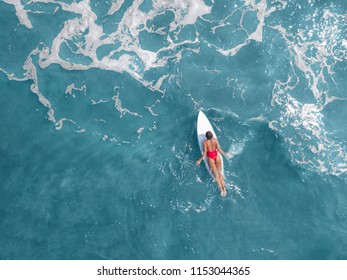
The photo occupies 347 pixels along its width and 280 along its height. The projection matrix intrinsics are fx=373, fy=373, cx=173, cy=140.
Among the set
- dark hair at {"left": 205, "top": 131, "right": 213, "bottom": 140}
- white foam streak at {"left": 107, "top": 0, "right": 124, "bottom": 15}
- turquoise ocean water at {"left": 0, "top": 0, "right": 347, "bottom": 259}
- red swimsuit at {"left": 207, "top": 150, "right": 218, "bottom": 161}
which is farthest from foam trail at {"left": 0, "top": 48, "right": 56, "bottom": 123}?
red swimsuit at {"left": 207, "top": 150, "right": 218, "bottom": 161}

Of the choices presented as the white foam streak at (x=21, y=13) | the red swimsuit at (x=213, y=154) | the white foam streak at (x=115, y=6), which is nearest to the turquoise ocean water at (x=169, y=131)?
the white foam streak at (x=21, y=13)

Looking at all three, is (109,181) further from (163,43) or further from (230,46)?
(230,46)

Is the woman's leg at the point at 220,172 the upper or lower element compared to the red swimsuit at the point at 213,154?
lower

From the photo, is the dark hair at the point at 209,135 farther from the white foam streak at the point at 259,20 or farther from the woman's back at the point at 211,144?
the white foam streak at the point at 259,20

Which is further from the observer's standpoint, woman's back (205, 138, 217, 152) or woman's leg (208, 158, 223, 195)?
woman's leg (208, 158, 223, 195)

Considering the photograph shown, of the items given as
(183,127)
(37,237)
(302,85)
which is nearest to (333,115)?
(302,85)

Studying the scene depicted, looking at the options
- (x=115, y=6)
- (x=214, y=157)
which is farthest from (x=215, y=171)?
(x=115, y=6)

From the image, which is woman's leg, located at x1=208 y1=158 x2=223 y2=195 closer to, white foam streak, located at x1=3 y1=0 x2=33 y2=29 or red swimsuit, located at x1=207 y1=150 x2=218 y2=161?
red swimsuit, located at x1=207 y1=150 x2=218 y2=161
